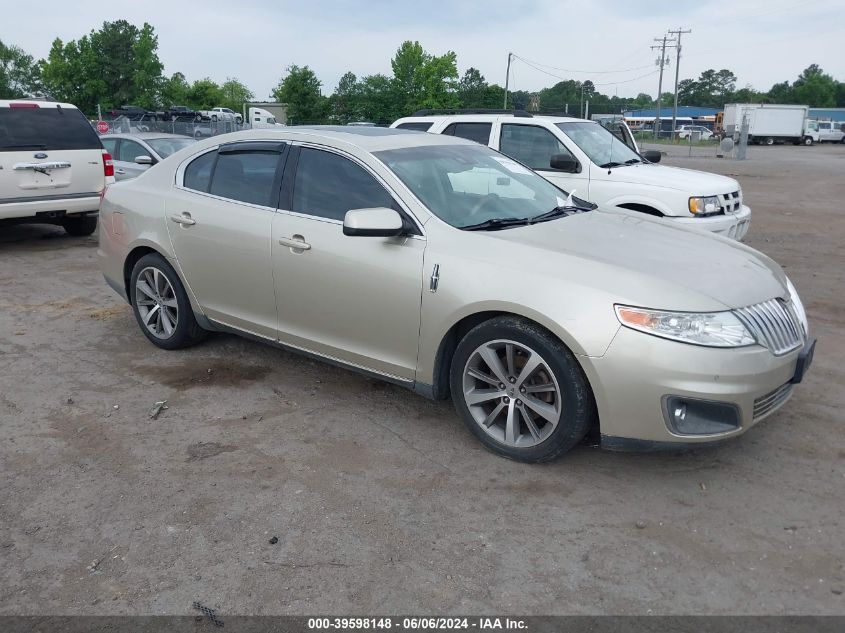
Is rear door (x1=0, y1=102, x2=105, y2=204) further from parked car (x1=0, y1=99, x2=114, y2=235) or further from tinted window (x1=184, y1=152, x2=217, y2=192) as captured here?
tinted window (x1=184, y1=152, x2=217, y2=192)

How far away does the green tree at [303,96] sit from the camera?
58.2m

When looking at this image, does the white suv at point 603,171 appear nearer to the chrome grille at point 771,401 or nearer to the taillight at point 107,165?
the chrome grille at point 771,401

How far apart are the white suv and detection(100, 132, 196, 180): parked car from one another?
201 inches

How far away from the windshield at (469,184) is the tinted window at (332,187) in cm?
17

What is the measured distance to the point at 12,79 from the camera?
A: 87.2m

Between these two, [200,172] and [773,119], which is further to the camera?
[773,119]

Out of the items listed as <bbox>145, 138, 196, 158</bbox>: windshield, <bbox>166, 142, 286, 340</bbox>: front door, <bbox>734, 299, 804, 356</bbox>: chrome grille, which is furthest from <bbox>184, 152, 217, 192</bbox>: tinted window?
<bbox>145, 138, 196, 158</bbox>: windshield

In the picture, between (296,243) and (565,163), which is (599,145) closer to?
(565,163)

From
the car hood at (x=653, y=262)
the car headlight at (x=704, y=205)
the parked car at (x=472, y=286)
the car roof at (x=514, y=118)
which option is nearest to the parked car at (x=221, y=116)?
the car roof at (x=514, y=118)

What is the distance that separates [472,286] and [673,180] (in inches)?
195

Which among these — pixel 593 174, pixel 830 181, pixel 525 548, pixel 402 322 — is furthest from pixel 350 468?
pixel 830 181

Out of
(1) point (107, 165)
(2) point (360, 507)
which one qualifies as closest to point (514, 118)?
(1) point (107, 165)

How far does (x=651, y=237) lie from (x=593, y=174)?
155 inches

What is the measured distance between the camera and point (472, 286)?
12.5ft
